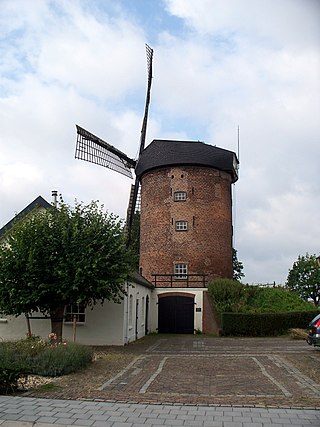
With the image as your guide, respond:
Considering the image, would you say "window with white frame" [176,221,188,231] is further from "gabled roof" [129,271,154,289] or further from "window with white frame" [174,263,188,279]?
"gabled roof" [129,271,154,289]

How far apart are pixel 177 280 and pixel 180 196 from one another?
5.70 metres

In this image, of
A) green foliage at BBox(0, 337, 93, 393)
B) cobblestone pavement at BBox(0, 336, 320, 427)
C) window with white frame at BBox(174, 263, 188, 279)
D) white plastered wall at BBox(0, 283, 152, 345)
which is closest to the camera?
cobblestone pavement at BBox(0, 336, 320, 427)

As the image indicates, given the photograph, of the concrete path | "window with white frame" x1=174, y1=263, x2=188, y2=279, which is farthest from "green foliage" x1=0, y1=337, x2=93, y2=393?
"window with white frame" x1=174, y1=263, x2=188, y2=279

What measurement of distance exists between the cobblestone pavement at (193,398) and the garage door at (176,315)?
14029 millimetres

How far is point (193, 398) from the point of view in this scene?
32.0ft

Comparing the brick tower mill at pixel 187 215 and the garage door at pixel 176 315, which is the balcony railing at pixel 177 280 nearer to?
the brick tower mill at pixel 187 215

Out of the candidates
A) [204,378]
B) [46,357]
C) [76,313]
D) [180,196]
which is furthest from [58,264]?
A: [180,196]

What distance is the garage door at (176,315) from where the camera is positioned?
102 feet

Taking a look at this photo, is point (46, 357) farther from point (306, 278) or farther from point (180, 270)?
point (306, 278)

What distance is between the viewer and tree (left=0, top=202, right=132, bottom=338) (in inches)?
730

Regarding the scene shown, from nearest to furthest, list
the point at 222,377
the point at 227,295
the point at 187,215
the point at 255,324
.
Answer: the point at 222,377 → the point at 255,324 → the point at 227,295 → the point at 187,215

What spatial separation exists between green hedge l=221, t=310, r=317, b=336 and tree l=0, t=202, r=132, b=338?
9.78m

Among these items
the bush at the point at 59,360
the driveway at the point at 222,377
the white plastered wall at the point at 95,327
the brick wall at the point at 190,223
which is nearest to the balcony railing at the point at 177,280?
the brick wall at the point at 190,223

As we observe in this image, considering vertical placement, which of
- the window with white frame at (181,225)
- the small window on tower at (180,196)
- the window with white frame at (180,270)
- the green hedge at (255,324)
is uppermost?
the small window on tower at (180,196)
